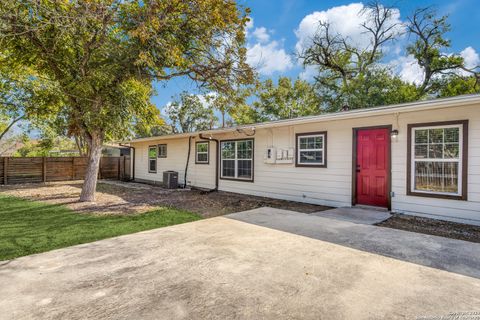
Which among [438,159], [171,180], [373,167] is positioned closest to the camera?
[438,159]

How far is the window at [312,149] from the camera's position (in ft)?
23.7

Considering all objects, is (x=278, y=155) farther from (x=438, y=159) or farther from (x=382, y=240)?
(x=382, y=240)

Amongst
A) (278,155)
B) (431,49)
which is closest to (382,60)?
(431,49)

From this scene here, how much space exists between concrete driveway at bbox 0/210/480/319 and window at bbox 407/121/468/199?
126 inches

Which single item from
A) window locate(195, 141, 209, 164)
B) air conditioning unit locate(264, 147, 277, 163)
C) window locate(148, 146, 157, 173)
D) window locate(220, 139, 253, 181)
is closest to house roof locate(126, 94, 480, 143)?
air conditioning unit locate(264, 147, 277, 163)

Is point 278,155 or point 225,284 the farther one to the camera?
point 278,155

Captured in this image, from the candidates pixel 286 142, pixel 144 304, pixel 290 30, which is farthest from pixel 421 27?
pixel 144 304

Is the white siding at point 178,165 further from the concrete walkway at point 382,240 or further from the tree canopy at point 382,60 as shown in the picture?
the tree canopy at point 382,60

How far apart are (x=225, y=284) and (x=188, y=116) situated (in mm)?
26122

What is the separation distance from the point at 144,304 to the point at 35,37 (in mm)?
6928

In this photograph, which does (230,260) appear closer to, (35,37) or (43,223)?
(43,223)

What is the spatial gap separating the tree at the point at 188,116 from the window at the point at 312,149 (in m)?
20.0

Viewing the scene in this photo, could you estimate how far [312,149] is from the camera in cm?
750

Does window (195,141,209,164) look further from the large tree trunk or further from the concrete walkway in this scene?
the concrete walkway
